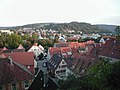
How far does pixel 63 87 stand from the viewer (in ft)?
35.7

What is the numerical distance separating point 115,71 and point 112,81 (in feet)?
1.73

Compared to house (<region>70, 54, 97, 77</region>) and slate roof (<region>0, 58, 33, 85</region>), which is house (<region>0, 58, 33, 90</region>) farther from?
house (<region>70, 54, 97, 77</region>)

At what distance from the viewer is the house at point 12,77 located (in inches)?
779

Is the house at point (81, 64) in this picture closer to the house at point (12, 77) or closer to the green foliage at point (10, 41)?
the house at point (12, 77)

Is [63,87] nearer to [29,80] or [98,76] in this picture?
[98,76]

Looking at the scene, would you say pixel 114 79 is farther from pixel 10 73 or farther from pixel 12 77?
pixel 10 73

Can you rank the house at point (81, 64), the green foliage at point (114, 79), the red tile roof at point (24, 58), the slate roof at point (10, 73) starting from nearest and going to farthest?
the green foliage at point (114, 79) < the slate roof at point (10, 73) < the house at point (81, 64) < the red tile roof at point (24, 58)

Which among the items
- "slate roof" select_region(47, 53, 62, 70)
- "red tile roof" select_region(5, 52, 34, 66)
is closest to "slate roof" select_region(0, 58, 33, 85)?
"red tile roof" select_region(5, 52, 34, 66)

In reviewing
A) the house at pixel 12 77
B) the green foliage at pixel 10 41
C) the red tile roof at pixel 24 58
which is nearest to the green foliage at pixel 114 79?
the house at pixel 12 77

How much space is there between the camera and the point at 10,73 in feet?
67.4

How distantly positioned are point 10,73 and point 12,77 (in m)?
0.47

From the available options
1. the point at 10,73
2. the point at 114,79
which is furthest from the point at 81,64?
the point at 114,79

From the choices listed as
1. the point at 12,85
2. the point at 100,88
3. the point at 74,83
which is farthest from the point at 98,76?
the point at 12,85

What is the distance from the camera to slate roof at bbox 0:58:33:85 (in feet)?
65.4
